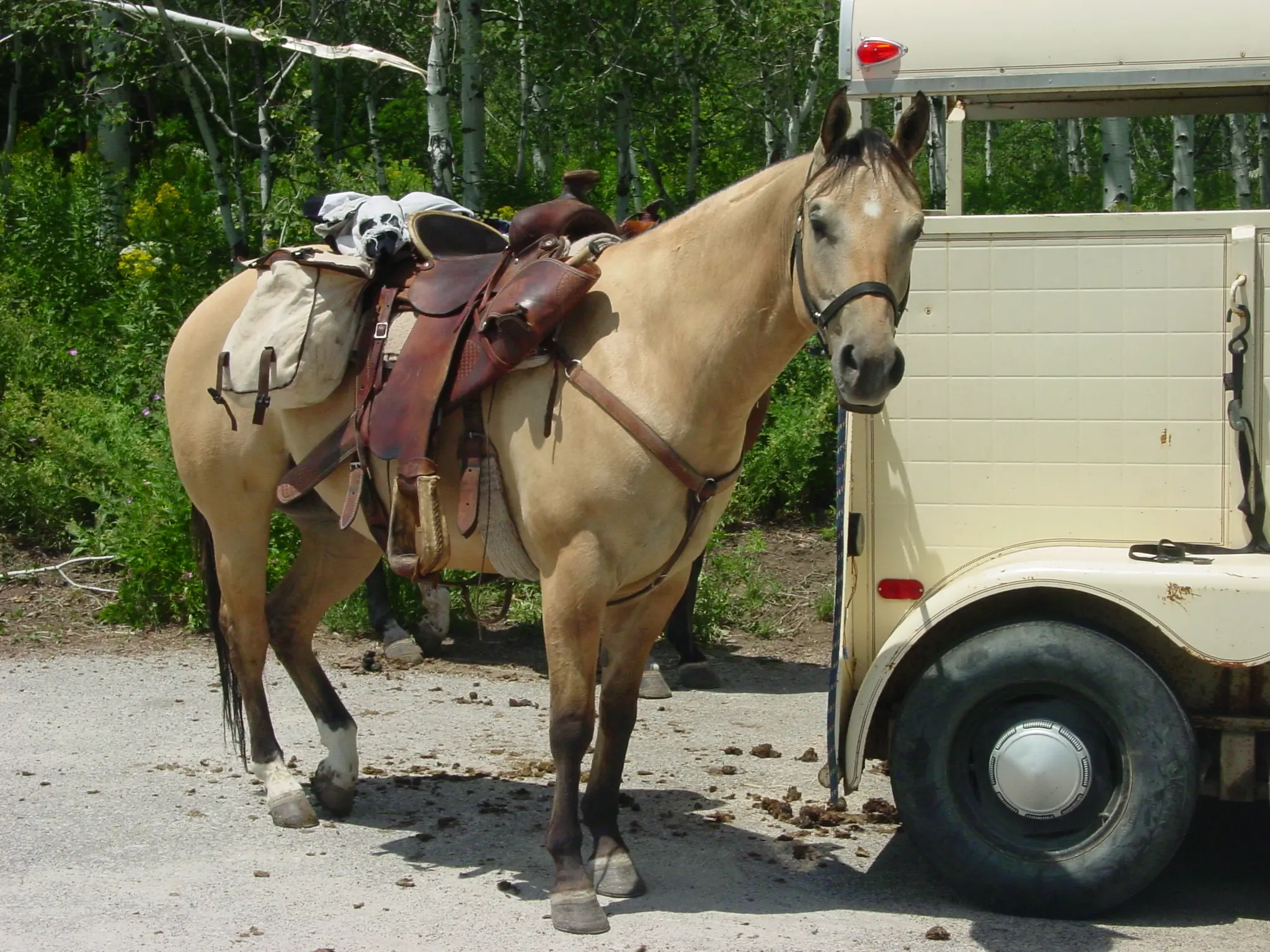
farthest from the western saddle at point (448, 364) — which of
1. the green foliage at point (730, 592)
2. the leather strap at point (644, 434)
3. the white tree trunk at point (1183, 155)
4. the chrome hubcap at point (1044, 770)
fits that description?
the white tree trunk at point (1183, 155)

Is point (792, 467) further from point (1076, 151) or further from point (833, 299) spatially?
point (1076, 151)

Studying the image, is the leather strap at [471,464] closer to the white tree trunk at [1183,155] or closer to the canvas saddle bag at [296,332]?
the canvas saddle bag at [296,332]

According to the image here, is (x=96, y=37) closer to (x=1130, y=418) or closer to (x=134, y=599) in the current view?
(x=134, y=599)

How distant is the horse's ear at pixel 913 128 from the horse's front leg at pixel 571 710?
1.45 m

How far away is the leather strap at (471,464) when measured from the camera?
437 cm

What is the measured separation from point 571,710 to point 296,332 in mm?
1589

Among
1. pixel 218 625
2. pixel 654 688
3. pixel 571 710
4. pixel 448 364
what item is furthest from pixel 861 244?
pixel 654 688

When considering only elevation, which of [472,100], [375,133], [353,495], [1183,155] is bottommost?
[353,495]

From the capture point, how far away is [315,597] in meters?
5.47

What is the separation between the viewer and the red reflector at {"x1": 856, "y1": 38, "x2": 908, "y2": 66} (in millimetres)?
4316

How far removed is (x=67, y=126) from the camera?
15508 mm

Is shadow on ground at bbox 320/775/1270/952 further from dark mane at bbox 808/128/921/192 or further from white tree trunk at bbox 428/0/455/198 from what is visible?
white tree trunk at bbox 428/0/455/198

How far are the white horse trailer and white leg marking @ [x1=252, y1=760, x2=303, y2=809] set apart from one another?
1994 millimetres

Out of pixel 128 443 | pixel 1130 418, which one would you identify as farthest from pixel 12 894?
pixel 128 443
